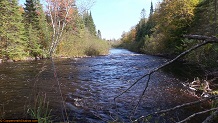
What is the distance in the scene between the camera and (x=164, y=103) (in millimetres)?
7570

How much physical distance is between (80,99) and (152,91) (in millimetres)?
3294

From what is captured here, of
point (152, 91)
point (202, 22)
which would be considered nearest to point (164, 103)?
point (152, 91)

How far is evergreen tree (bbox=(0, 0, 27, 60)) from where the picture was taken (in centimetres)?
2577

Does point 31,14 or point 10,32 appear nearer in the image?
point 10,32

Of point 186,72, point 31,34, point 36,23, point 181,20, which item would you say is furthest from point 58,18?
point 36,23

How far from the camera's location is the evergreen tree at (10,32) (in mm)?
25766

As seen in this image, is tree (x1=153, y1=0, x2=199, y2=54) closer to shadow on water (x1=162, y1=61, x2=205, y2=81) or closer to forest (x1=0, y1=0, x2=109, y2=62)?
shadow on water (x1=162, y1=61, x2=205, y2=81)

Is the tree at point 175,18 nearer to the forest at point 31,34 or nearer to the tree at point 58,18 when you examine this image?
the forest at point 31,34

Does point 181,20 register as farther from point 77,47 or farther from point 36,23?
point 36,23

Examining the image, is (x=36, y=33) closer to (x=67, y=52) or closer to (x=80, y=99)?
(x=67, y=52)

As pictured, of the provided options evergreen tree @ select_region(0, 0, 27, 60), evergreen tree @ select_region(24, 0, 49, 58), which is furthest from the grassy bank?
evergreen tree @ select_region(0, 0, 27, 60)

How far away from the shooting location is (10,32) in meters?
26.9

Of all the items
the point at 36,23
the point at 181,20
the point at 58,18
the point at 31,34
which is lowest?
the point at 58,18

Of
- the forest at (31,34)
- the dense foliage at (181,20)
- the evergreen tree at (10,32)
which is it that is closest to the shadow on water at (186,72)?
the dense foliage at (181,20)
